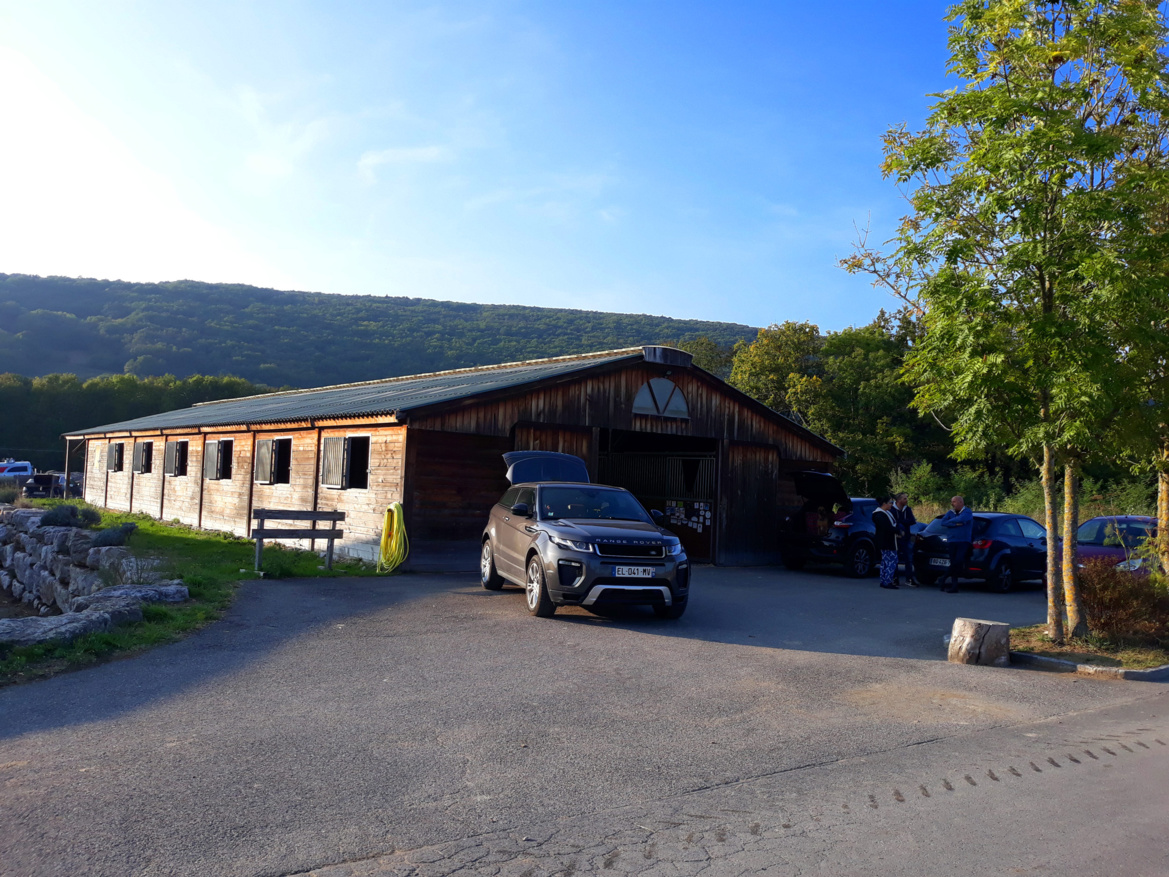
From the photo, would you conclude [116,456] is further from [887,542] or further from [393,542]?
[887,542]

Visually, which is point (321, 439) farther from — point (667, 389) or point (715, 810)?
point (715, 810)

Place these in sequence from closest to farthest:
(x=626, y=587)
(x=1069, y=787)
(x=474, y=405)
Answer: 1. (x=1069, y=787)
2. (x=626, y=587)
3. (x=474, y=405)

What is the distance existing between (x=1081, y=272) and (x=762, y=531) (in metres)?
12.4

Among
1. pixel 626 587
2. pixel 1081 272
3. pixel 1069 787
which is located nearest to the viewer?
pixel 1069 787

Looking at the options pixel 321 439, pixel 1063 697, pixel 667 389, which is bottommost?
pixel 1063 697

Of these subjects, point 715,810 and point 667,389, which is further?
point 667,389

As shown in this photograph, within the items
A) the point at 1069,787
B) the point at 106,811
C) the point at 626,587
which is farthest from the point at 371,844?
the point at 626,587

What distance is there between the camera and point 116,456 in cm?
3206

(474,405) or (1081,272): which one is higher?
(1081,272)

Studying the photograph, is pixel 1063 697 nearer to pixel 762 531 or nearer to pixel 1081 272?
pixel 1081 272

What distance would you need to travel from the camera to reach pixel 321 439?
1912 cm

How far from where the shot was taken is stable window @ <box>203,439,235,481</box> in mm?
23578

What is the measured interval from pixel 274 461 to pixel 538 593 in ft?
38.9

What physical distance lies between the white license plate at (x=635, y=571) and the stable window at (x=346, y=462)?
832 cm
